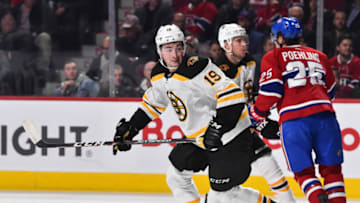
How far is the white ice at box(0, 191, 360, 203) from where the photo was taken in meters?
5.12

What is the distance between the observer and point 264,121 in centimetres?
411

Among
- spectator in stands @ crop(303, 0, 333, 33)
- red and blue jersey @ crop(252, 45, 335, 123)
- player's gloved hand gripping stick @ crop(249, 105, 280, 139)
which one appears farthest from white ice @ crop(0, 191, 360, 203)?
red and blue jersey @ crop(252, 45, 335, 123)

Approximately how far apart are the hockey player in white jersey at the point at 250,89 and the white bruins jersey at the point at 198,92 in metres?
0.30

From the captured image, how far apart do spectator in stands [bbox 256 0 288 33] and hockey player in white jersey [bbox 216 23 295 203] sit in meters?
1.24

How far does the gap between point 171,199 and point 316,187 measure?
1.81 metres

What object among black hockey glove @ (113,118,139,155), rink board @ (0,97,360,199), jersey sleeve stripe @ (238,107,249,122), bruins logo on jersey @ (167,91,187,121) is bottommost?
rink board @ (0,97,360,199)

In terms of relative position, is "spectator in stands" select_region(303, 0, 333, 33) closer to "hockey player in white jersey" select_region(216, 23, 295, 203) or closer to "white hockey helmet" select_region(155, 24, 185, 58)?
"hockey player in white jersey" select_region(216, 23, 295, 203)

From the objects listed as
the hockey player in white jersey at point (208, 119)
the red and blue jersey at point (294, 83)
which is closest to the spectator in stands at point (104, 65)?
the hockey player in white jersey at point (208, 119)

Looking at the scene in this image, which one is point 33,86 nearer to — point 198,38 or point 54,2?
point 54,2

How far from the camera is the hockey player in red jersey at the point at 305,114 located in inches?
142

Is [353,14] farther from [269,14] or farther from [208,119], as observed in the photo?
[208,119]

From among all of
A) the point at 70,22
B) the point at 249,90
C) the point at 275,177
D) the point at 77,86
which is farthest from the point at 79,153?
the point at 275,177

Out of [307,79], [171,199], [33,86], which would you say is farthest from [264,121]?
[33,86]

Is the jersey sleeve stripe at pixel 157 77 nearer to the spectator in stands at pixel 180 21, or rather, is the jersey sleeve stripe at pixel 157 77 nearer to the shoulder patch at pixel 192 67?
the shoulder patch at pixel 192 67
